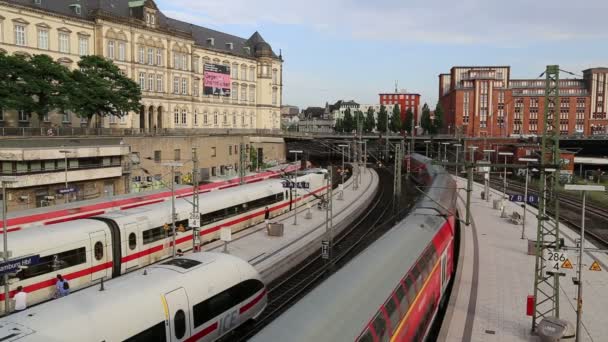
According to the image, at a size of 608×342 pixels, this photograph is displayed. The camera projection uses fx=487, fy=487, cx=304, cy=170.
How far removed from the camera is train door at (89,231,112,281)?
21.0 m

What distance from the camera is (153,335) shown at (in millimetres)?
12711

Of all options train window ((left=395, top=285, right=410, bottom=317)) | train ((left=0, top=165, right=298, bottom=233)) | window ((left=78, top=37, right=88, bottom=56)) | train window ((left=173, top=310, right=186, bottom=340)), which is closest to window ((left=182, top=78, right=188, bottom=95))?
window ((left=78, top=37, right=88, bottom=56))

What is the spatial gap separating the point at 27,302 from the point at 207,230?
13.3 meters

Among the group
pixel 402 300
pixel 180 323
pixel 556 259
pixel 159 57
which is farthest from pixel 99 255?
pixel 159 57

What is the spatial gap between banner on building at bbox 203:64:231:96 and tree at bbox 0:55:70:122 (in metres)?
38.7

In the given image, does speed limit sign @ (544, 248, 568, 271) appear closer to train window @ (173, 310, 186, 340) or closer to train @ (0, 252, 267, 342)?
train @ (0, 252, 267, 342)

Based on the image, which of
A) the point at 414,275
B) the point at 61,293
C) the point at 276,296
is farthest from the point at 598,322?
the point at 61,293

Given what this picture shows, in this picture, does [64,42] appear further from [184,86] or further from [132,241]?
[132,241]

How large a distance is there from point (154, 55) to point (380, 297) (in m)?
70.9

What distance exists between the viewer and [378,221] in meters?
43.4

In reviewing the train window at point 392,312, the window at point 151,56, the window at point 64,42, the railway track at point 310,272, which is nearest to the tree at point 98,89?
the window at point 64,42

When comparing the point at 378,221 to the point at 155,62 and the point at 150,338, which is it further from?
the point at 155,62

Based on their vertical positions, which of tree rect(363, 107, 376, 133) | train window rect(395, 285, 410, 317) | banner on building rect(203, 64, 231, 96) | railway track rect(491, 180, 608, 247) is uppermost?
banner on building rect(203, 64, 231, 96)

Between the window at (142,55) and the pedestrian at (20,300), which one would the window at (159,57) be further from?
the pedestrian at (20,300)
